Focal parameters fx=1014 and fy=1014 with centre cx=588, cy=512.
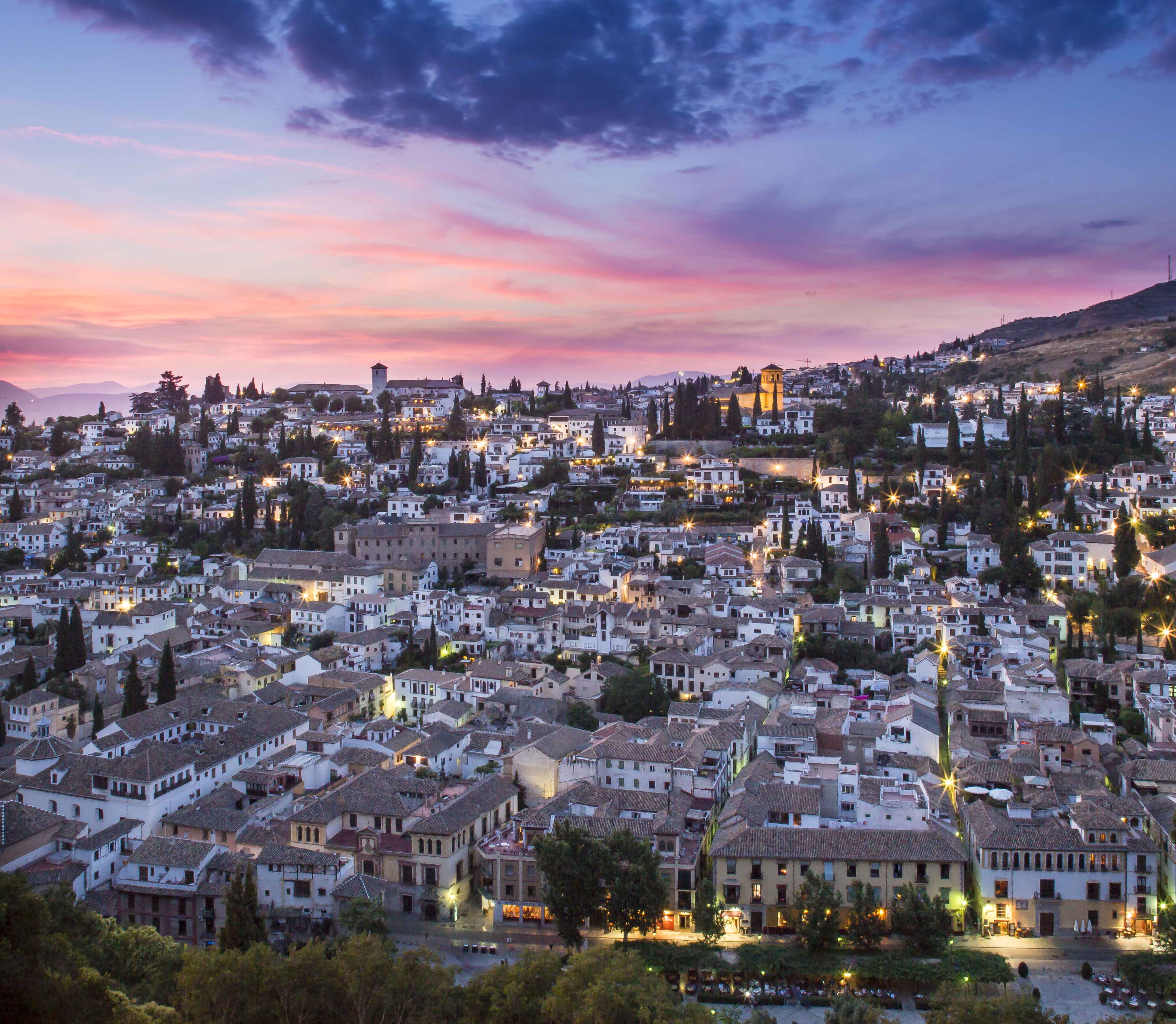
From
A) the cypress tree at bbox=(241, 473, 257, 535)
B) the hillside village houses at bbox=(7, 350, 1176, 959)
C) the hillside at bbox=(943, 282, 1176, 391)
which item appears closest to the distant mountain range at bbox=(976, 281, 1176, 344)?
the hillside at bbox=(943, 282, 1176, 391)

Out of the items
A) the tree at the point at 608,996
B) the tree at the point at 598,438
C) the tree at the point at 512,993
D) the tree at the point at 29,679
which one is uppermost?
the tree at the point at 598,438

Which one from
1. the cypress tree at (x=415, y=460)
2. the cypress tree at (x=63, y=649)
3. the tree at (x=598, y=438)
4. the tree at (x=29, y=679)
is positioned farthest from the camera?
the tree at (x=598, y=438)

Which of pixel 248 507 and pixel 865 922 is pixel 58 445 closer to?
pixel 248 507

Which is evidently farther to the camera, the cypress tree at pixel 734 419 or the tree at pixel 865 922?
the cypress tree at pixel 734 419

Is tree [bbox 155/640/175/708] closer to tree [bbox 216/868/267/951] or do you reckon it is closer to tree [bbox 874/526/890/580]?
tree [bbox 216/868/267/951]

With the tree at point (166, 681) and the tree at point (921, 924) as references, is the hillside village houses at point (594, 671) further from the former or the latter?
the tree at point (921, 924)

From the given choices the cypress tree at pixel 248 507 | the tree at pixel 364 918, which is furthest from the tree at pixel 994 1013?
the cypress tree at pixel 248 507

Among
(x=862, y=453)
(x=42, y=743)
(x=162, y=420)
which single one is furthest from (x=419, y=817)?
(x=162, y=420)
